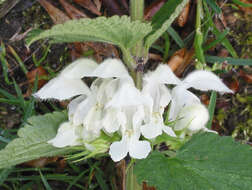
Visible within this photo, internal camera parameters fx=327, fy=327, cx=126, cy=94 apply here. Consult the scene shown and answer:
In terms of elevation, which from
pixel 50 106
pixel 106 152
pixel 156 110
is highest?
pixel 156 110

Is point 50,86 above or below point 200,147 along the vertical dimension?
above

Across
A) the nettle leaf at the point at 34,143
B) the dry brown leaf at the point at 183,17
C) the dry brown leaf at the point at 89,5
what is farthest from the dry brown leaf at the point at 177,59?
the nettle leaf at the point at 34,143

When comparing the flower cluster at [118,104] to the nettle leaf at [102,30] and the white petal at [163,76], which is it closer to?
the white petal at [163,76]

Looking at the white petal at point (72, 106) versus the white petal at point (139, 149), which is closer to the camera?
the white petal at point (139, 149)

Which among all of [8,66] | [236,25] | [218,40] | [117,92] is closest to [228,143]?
[117,92]

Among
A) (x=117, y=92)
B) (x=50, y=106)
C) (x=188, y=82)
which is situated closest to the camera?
(x=117, y=92)

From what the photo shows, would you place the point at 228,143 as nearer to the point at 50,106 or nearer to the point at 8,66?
the point at 50,106

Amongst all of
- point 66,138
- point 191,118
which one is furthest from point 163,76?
point 66,138
